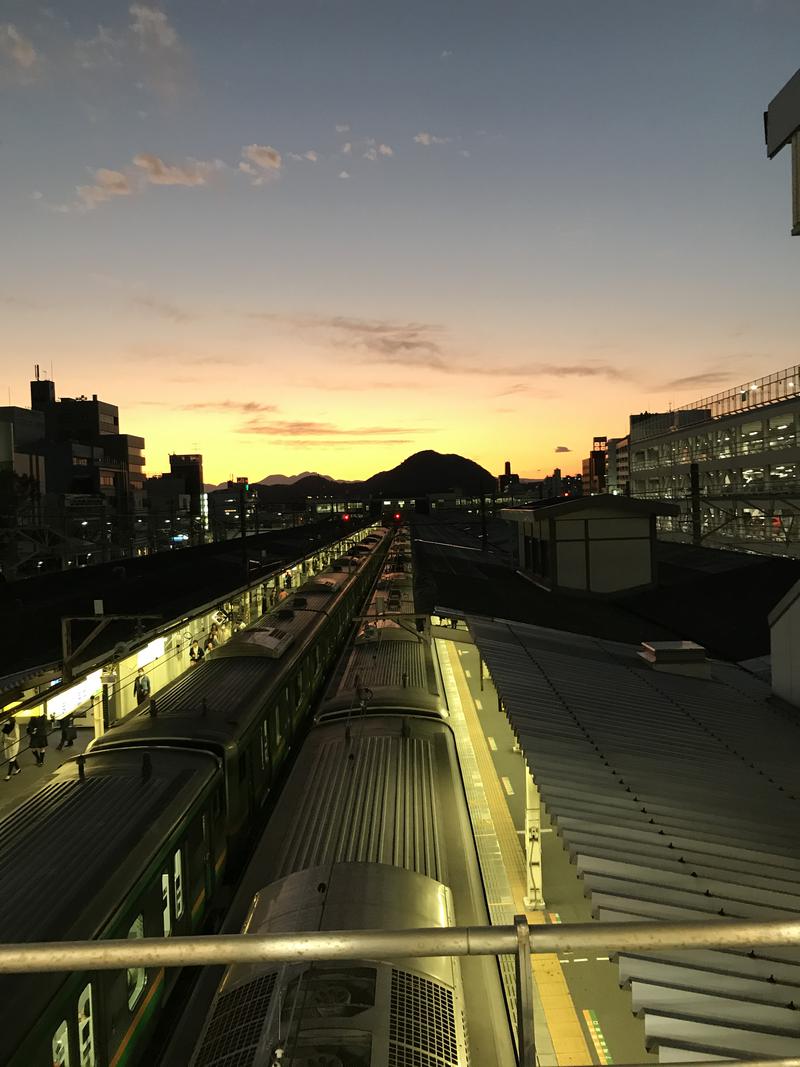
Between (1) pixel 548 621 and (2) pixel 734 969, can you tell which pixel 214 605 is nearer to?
(1) pixel 548 621

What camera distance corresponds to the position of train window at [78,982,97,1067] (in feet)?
18.9

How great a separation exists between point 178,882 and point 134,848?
1366 millimetres

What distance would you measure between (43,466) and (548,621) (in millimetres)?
84856

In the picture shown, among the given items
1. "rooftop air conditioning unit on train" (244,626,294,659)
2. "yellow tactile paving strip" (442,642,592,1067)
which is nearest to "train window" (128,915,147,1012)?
"yellow tactile paving strip" (442,642,592,1067)

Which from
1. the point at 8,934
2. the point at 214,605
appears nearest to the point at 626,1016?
the point at 8,934

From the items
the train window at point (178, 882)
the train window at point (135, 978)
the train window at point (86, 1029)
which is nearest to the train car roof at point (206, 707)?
the train window at point (178, 882)

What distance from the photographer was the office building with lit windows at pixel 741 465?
39.7m

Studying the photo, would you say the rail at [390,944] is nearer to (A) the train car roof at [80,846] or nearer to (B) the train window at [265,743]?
(A) the train car roof at [80,846]

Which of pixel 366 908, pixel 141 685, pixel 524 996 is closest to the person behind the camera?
pixel 524 996

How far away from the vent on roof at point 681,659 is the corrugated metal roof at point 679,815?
287 mm

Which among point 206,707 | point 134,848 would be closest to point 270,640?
point 206,707

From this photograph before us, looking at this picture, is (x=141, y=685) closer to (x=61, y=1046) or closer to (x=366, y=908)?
(x=61, y=1046)

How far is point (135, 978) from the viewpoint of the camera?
22.7 feet

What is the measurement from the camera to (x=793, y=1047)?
14.8 ft
